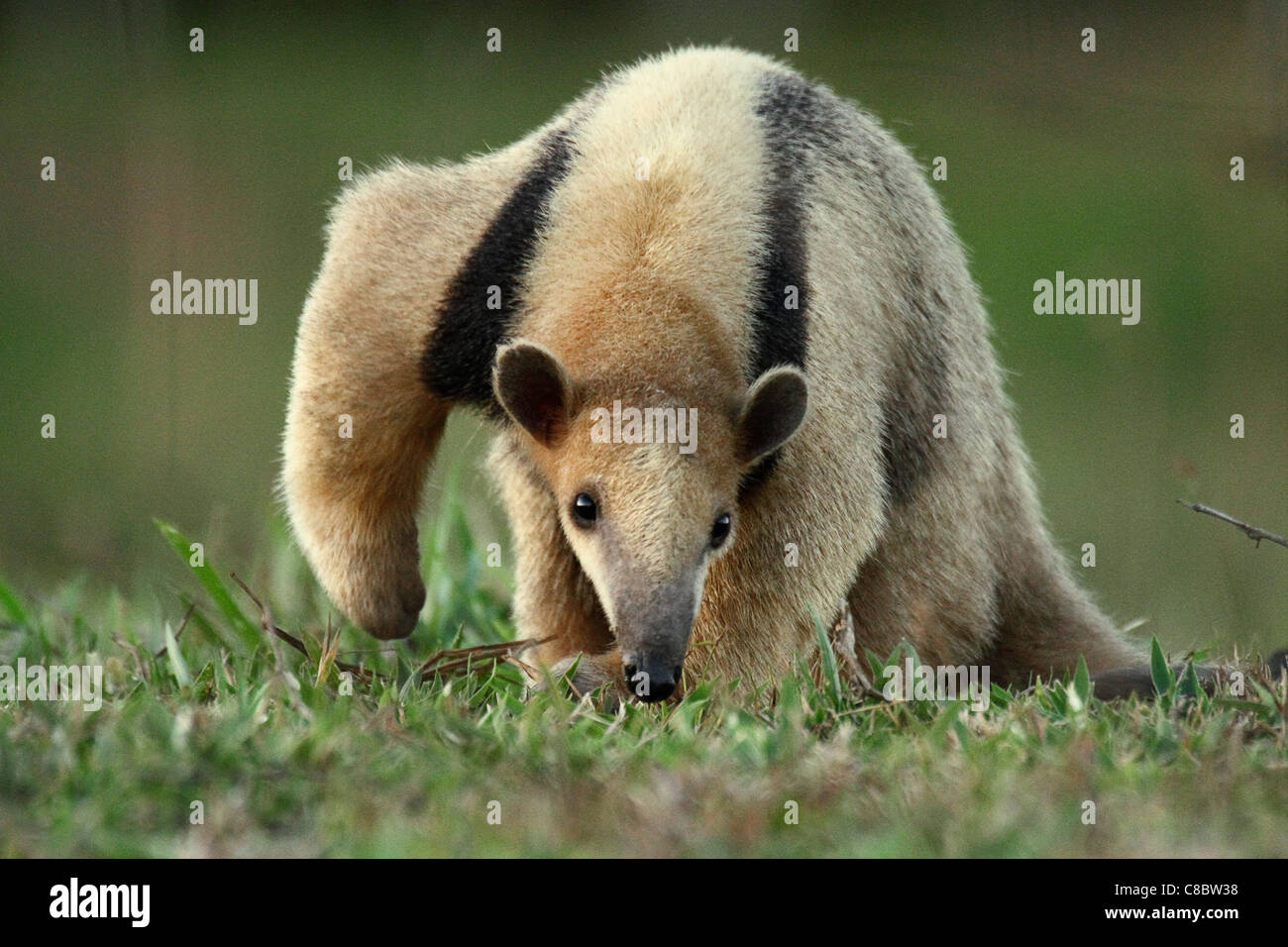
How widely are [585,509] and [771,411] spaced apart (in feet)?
2.19

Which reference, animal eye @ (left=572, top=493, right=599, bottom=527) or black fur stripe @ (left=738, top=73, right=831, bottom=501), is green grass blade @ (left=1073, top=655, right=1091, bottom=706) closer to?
black fur stripe @ (left=738, top=73, right=831, bottom=501)

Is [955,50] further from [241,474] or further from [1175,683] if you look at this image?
[241,474]

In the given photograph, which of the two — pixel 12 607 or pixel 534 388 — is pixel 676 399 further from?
pixel 12 607

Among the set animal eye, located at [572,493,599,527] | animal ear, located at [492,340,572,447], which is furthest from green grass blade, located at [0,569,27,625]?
animal eye, located at [572,493,599,527]

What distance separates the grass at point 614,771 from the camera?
11.3ft

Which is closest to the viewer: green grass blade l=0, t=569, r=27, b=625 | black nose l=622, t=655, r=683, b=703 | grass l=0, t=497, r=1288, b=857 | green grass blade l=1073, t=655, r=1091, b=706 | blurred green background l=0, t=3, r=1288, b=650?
grass l=0, t=497, r=1288, b=857

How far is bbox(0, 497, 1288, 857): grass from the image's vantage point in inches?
135

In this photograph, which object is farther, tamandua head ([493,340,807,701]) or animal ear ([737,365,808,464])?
animal ear ([737,365,808,464])

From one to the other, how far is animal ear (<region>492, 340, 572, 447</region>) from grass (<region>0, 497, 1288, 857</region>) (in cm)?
89

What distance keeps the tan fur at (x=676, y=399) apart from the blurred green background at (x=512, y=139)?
1.08 m

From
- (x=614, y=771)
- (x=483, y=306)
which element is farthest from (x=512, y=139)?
(x=614, y=771)

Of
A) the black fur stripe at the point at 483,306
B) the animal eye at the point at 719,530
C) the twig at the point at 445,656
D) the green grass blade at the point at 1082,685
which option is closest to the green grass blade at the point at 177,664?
the twig at the point at 445,656

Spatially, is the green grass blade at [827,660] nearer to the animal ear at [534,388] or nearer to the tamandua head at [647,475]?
the tamandua head at [647,475]
